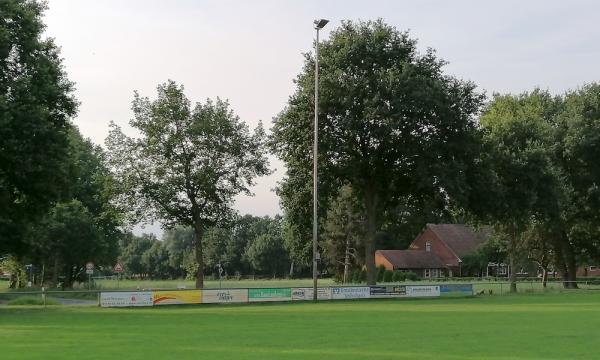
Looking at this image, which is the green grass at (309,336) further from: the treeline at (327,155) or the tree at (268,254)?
the tree at (268,254)

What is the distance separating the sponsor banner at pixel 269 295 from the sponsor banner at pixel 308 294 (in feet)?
1.19

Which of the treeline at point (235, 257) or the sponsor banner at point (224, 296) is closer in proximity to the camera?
the sponsor banner at point (224, 296)

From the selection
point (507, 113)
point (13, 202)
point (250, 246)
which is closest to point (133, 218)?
point (13, 202)

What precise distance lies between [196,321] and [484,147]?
32.6 metres

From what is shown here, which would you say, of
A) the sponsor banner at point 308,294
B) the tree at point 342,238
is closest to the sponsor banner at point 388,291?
the sponsor banner at point 308,294

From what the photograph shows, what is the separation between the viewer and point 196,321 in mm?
28188

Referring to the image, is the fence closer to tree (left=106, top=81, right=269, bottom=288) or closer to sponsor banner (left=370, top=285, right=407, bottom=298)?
sponsor banner (left=370, top=285, right=407, bottom=298)

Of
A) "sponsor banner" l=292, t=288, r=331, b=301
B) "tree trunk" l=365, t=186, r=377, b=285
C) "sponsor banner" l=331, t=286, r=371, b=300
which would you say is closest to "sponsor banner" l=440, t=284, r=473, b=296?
"tree trunk" l=365, t=186, r=377, b=285

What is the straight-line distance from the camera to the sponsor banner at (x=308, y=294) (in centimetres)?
4682

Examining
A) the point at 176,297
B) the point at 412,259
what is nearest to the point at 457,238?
the point at 412,259

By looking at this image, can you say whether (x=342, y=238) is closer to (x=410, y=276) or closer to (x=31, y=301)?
(x=410, y=276)

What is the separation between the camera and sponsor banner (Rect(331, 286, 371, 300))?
48.1 meters

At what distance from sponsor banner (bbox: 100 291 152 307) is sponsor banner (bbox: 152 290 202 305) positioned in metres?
0.48

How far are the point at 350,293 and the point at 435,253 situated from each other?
2809 inches
